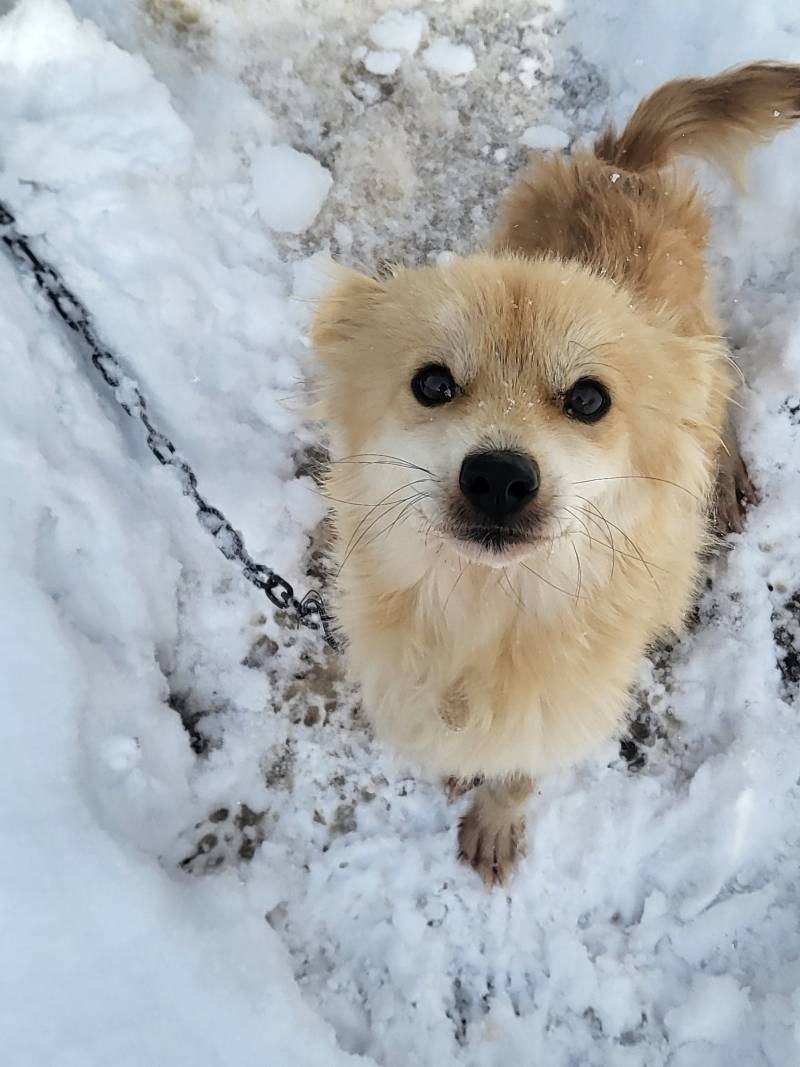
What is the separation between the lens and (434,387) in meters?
1.67

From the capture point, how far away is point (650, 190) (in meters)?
2.46

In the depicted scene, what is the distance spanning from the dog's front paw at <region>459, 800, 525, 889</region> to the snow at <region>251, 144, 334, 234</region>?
235 cm

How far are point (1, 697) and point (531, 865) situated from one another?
178 cm

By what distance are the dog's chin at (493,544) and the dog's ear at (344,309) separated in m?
0.73

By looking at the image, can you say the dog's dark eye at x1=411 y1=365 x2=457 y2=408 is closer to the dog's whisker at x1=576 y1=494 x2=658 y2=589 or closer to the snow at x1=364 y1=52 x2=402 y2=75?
the dog's whisker at x1=576 y1=494 x2=658 y2=589

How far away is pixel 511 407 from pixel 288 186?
2047 millimetres

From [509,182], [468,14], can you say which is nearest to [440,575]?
[509,182]

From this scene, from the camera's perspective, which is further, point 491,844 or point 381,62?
point 381,62

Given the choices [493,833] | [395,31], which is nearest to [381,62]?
[395,31]

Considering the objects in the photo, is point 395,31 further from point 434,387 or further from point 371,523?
point 371,523

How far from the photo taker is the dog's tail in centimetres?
242

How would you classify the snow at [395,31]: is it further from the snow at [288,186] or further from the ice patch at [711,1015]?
the ice patch at [711,1015]

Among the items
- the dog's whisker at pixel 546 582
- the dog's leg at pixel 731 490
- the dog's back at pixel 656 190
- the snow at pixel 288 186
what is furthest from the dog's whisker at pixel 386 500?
the snow at pixel 288 186

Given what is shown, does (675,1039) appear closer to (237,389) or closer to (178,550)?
(178,550)
